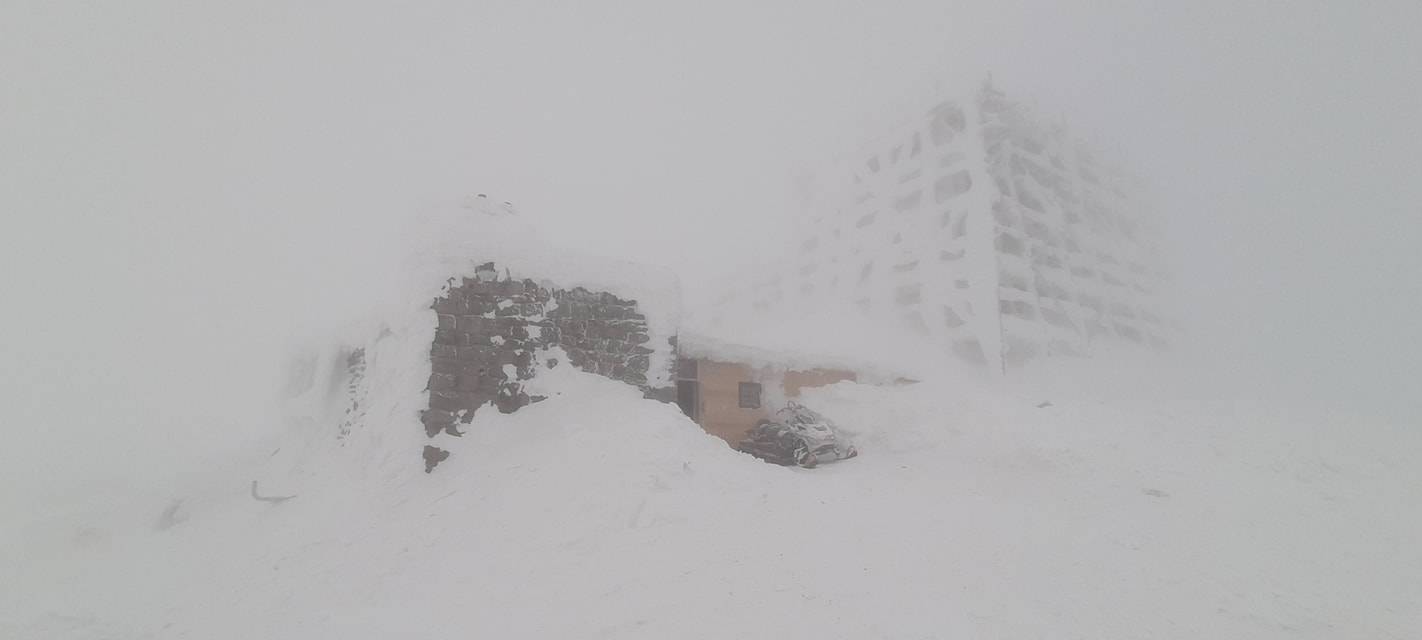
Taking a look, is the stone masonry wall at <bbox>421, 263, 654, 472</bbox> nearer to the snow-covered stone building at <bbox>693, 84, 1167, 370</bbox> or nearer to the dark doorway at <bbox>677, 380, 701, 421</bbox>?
the dark doorway at <bbox>677, 380, 701, 421</bbox>

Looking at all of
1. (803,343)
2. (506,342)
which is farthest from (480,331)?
(803,343)

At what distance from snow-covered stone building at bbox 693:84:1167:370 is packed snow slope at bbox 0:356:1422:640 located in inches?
492

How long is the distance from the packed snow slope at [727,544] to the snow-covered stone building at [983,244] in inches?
492

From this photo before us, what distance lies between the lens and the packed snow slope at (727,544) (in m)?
6.16

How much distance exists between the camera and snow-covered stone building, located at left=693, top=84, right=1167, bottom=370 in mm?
24703

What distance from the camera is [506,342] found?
9836 mm

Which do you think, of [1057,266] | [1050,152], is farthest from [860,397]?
[1050,152]

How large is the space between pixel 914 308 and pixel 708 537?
21196mm

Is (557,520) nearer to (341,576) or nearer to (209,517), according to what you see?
(341,576)

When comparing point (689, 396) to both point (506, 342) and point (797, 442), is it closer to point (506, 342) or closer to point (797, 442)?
point (797, 442)

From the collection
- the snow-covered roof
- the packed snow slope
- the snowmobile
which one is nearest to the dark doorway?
the snow-covered roof

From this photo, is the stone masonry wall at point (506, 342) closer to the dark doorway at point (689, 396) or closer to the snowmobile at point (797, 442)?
the dark doorway at point (689, 396)

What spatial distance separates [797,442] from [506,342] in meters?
6.23

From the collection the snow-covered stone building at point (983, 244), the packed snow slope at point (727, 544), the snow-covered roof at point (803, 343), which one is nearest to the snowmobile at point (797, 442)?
the packed snow slope at point (727, 544)
